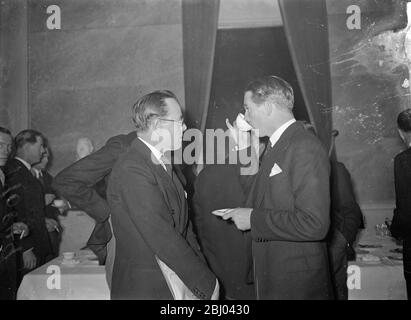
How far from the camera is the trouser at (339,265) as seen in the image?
1.67 meters

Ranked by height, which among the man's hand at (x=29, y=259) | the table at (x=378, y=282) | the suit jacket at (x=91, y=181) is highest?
the suit jacket at (x=91, y=181)

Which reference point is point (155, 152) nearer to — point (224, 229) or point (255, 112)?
point (255, 112)

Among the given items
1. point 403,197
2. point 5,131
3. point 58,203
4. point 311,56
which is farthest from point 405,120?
point 5,131

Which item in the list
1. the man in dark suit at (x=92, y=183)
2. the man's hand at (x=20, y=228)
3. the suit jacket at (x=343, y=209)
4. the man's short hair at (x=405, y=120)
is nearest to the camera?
the man in dark suit at (x=92, y=183)

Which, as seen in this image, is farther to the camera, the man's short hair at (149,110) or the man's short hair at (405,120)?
the man's short hair at (405,120)

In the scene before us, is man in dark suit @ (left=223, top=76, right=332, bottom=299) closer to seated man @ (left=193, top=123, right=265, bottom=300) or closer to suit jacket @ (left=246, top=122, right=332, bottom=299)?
suit jacket @ (left=246, top=122, right=332, bottom=299)

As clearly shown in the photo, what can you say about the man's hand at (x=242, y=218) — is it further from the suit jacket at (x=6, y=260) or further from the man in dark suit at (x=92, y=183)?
the suit jacket at (x=6, y=260)

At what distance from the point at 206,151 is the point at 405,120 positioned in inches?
47.4

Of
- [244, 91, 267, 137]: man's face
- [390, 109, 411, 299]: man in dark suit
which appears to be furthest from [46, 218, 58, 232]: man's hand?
[390, 109, 411, 299]: man in dark suit

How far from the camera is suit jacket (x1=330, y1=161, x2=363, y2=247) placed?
1.80m

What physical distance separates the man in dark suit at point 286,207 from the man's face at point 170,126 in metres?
0.26

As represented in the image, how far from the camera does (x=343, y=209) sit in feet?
6.05

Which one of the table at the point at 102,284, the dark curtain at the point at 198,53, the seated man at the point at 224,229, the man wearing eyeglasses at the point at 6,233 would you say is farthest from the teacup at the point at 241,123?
the man wearing eyeglasses at the point at 6,233

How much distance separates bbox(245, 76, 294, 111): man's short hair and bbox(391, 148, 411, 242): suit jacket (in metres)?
0.90
